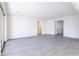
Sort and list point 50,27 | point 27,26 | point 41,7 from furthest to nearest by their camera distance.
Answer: point 50,27
point 27,26
point 41,7

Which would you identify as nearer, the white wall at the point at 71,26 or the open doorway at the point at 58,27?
the white wall at the point at 71,26

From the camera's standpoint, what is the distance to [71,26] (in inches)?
334

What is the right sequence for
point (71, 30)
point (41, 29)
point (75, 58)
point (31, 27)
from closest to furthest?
point (75, 58) < point (71, 30) < point (31, 27) < point (41, 29)

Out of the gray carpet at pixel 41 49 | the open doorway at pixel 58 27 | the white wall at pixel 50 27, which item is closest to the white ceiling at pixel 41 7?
the gray carpet at pixel 41 49

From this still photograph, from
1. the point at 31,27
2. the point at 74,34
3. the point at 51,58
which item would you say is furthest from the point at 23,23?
the point at 51,58

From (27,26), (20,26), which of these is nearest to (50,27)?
(27,26)

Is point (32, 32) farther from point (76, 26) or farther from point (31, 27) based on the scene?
point (76, 26)

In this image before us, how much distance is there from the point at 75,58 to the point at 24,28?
27.0ft

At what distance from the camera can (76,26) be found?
7984mm

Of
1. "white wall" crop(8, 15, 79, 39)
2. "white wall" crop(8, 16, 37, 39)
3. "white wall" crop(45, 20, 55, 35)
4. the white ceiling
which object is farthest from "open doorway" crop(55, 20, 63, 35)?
the white ceiling

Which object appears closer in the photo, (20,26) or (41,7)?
(41,7)

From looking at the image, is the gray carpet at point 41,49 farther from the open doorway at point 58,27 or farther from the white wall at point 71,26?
the open doorway at point 58,27

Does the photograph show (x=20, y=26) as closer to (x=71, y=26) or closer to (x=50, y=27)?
(x=50, y=27)

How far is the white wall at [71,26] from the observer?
26.2 feet
